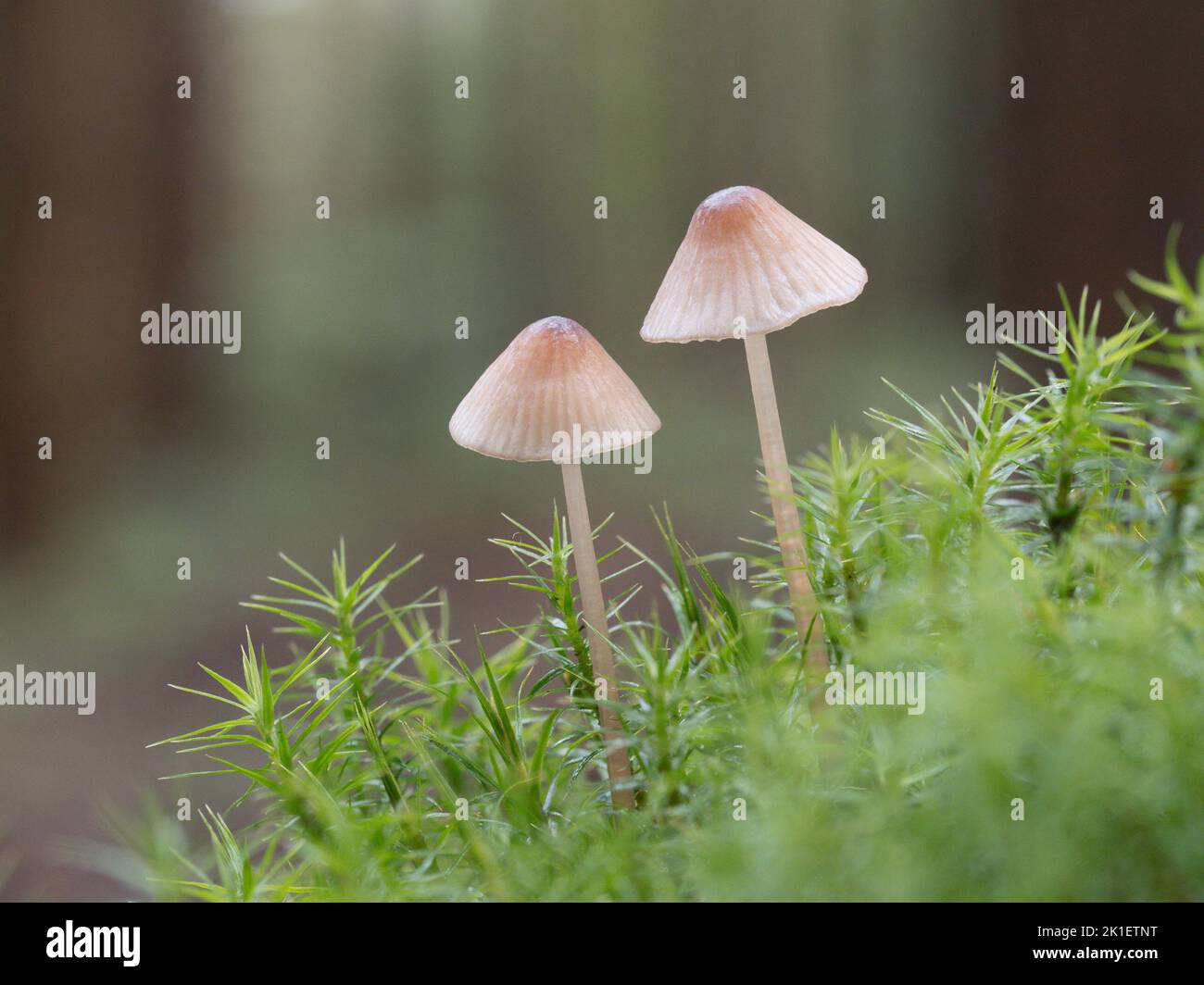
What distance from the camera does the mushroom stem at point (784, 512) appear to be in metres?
0.37

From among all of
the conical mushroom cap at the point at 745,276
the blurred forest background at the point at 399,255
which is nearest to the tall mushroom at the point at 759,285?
the conical mushroom cap at the point at 745,276

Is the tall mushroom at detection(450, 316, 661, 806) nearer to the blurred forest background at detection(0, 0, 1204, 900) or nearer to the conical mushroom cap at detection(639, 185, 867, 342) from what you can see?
the conical mushroom cap at detection(639, 185, 867, 342)

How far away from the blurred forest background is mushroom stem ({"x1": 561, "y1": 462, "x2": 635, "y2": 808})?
2.73ft

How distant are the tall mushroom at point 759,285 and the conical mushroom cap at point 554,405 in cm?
→ 3

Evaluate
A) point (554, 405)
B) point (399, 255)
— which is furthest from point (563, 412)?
point (399, 255)

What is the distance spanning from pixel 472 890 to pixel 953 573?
0.20 m

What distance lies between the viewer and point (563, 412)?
1.37ft

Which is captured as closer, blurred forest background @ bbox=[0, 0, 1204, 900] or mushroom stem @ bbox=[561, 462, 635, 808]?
mushroom stem @ bbox=[561, 462, 635, 808]

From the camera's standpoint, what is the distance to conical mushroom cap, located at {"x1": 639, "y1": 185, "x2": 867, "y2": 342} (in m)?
0.40

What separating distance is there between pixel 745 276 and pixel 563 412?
0.32ft

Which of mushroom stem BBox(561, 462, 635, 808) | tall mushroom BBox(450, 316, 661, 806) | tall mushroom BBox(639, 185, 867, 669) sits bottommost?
mushroom stem BBox(561, 462, 635, 808)

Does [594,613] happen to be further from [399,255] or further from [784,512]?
[399,255]

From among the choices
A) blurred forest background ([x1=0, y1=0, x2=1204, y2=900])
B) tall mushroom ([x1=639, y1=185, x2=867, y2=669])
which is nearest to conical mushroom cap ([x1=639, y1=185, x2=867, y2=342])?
tall mushroom ([x1=639, y1=185, x2=867, y2=669])

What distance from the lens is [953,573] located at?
1.14ft
